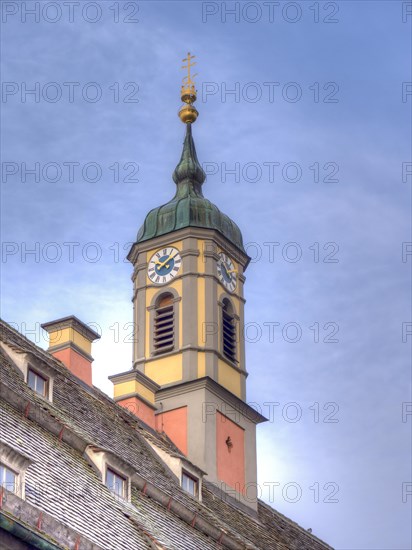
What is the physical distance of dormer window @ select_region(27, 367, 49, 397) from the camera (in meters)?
34.0

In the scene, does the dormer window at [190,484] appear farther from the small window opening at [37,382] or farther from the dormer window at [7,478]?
the dormer window at [7,478]

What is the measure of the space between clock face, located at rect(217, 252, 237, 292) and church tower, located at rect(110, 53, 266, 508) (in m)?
0.03

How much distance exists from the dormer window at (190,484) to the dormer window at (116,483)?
6.82 m

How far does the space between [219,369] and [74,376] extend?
7896mm

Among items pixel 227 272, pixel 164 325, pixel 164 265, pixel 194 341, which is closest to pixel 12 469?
pixel 194 341

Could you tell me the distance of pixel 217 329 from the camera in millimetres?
47562

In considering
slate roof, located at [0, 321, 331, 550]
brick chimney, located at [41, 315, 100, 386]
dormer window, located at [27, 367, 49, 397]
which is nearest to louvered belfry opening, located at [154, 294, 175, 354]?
slate roof, located at [0, 321, 331, 550]

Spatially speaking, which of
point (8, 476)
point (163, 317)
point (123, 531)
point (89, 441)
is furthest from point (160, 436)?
point (8, 476)

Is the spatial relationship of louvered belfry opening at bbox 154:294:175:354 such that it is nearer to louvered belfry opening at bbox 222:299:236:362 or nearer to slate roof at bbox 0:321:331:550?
louvered belfry opening at bbox 222:299:236:362

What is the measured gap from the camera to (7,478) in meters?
25.3

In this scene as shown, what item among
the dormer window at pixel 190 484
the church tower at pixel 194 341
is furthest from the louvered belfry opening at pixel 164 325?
the dormer window at pixel 190 484

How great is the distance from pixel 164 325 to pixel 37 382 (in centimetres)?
1392

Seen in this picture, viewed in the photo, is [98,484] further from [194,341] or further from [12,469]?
[194,341]

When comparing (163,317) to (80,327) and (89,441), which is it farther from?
(89,441)
